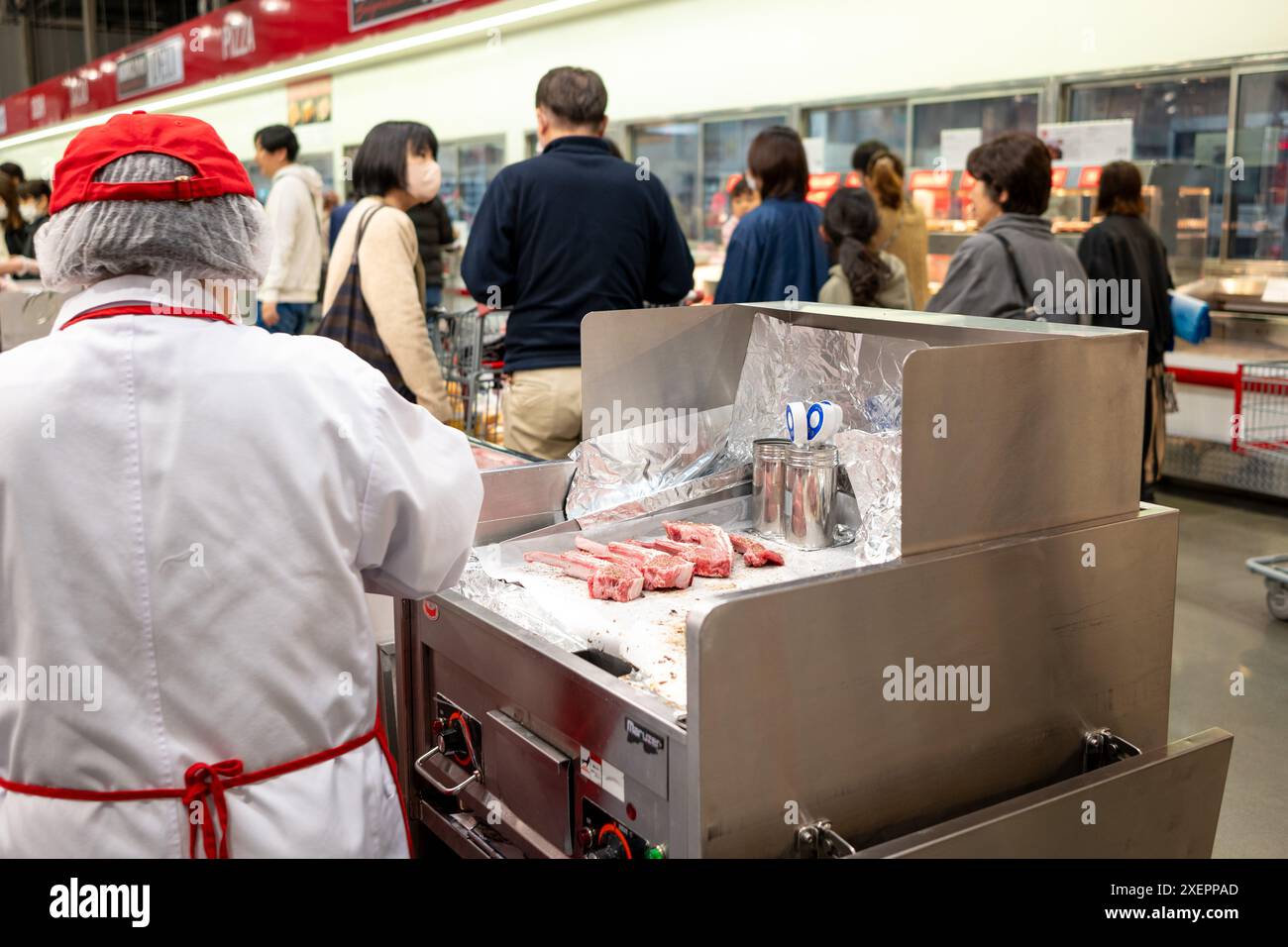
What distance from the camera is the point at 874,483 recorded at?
2.26 meters

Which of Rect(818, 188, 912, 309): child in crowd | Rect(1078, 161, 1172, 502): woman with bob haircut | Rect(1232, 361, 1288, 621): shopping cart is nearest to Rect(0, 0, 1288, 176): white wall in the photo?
Rect(1078, 161, 1172, 502): woman with bob haircut

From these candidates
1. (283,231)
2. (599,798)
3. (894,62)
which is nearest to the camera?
(599,798)

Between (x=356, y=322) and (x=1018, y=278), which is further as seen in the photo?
(x=1018, y=278)

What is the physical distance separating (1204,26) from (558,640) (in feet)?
17.8

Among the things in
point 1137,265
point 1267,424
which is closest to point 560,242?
point 1137,265

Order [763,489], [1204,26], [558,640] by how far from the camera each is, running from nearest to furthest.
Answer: [558,640] → [763,489] → [1204,26]

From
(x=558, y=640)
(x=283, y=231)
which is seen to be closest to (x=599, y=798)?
(x=558, y=640)

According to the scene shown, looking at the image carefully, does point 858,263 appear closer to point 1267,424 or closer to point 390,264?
point 1267,424

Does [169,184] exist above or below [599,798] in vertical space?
above

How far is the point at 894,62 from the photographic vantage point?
732 cm

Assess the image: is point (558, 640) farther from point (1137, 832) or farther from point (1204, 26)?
point (1204, 26)

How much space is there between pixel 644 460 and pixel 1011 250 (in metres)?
1.69

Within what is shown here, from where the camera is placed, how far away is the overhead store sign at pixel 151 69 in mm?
14492
